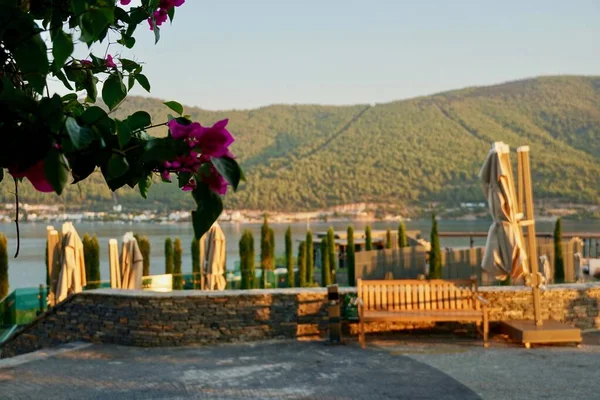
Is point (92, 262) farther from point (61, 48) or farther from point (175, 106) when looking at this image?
point (61, 48)

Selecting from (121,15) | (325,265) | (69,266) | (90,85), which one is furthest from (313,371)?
(325,265)

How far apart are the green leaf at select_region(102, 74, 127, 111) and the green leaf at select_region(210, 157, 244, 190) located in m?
0.42

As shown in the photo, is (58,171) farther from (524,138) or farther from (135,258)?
(524,138)

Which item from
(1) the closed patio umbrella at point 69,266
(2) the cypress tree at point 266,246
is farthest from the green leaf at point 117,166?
(2) the cypress tree at point 266,246

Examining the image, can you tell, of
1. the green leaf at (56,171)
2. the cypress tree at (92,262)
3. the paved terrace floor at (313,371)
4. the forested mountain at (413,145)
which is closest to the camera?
the green leaf at (56,171)

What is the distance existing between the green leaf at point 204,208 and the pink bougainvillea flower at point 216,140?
2.3 inches

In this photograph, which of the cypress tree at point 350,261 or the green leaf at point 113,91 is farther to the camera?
the cypress tree at point 350,261

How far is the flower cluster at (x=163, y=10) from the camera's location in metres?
Answer: 1.43

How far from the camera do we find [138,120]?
3.75 feet

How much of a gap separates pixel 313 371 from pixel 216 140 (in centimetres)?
596

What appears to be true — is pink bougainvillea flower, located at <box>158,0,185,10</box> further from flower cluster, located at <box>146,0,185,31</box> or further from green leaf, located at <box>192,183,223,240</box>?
green leaf, located at <box>192,183,223,240</box>

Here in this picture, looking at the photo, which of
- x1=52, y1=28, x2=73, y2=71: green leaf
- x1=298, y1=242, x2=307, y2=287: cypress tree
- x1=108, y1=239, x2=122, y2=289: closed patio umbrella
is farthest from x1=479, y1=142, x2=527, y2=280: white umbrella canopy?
x1=298, y1=242, x2=307, y2=287: cypress tree

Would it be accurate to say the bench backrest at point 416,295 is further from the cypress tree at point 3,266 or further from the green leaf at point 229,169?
the cypress tree at point 3,266

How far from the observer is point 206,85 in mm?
46594
